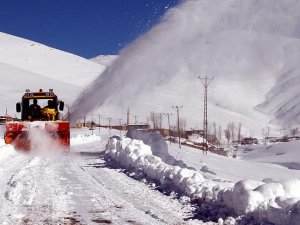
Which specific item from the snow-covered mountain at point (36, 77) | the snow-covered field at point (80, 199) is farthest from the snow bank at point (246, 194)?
the snow-covered mountain at point (36, 77)

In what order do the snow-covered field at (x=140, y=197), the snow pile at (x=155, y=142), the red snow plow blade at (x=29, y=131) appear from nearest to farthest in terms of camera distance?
the snow-covered field at (x=140, y=197), the snow pile at (x=155, y=142), the red snow plow blade at (x=29, y=131)

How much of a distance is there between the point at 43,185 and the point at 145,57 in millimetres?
16290

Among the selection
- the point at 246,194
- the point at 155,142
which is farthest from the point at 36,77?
the point at 246,194

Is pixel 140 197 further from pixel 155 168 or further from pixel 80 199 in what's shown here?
pixel 155 168

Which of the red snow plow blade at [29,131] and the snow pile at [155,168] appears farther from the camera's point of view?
the red snow plow blade at [29,131]

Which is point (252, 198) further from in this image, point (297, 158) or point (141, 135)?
point (297, 158)

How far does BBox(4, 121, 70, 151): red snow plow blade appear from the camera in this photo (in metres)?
20.0

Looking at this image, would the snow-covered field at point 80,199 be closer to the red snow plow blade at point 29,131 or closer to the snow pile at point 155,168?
the snow pile at point 155,168

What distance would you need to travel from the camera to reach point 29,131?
2008 centimetres

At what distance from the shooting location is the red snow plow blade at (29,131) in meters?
20.0

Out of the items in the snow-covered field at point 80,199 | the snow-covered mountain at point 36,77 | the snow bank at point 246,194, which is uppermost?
the snow-covered mountain at point 36,77

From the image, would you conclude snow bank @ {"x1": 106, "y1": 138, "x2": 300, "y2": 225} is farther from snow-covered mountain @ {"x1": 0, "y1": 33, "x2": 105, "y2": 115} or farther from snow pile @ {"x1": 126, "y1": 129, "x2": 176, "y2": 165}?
snow-covered mountain @ {"x1": 0, "y1": 33, "x2": 105, "y2": 115}

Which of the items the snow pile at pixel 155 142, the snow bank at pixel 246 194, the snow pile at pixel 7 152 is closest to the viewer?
the snow bank at pixel 246 194

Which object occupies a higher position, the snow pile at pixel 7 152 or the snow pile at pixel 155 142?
the snow pile at pixel 155 142
